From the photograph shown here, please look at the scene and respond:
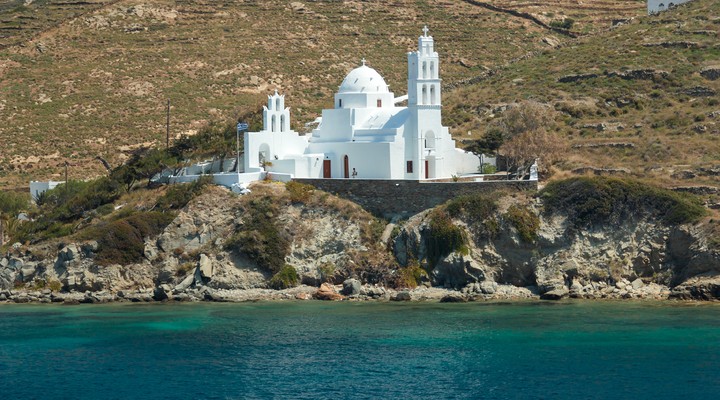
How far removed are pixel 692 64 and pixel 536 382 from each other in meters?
45.8

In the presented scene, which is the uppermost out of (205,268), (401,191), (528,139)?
(528,139)

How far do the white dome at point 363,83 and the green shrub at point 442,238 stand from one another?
10790mm

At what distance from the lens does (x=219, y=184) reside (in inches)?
2697

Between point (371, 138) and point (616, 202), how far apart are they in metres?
13.9

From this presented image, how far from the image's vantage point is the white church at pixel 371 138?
67750mm

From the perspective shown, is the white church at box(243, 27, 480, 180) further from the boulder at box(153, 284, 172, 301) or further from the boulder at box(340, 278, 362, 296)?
the boulder at box(153, 284, 172, 301)

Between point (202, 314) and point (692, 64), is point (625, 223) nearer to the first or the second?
point (202, 314)

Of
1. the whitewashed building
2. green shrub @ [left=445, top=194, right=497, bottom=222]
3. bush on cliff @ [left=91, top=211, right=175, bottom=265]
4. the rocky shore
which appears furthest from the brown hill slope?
green shrub @ [left=445, top=194, right=497, bottom=222]

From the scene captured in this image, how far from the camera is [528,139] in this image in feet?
225

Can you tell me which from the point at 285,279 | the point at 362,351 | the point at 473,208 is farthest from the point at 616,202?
the point at 362,351

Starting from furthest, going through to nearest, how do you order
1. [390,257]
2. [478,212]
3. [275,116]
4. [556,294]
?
[275,116] → [390,257] → [478,212] → [556,294]

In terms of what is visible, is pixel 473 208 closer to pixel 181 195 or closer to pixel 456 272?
pixel 456 272

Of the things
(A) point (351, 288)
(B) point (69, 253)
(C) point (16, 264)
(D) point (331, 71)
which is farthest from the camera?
(D) point (331, 71)

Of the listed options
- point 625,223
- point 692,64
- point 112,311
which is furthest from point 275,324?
point 692,64
